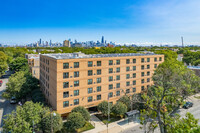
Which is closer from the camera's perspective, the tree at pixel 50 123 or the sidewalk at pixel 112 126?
the tree at pixel 50 123

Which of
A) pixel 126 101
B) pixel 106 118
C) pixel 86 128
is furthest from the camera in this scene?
pixel 126 101

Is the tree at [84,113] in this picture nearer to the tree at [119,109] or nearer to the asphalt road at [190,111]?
the tree at [119,109]

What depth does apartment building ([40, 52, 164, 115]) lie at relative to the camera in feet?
96.8

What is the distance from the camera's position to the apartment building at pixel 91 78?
2952 cm

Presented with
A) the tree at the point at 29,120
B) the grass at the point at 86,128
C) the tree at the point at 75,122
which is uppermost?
the tree at the point at 29,120

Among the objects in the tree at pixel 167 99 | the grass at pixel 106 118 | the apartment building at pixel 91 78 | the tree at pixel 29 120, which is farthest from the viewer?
the grass at pixel 106 118

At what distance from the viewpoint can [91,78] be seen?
3278cm

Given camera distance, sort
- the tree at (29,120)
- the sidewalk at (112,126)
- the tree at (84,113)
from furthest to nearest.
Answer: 1. the tree at (84,113)
2. the sidewalk at (112,126)
3. the tree at (29,120)

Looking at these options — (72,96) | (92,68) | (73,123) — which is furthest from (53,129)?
(92,68)

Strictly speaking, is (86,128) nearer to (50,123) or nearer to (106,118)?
(106,118)

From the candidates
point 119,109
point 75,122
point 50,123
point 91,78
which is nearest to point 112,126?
point 119,109

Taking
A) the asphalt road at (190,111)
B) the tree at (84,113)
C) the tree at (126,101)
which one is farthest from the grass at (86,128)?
the tree at (126,101)

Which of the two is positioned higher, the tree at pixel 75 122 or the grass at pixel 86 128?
the tree at pixel 75 122

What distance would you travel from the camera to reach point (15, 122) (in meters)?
21.0
